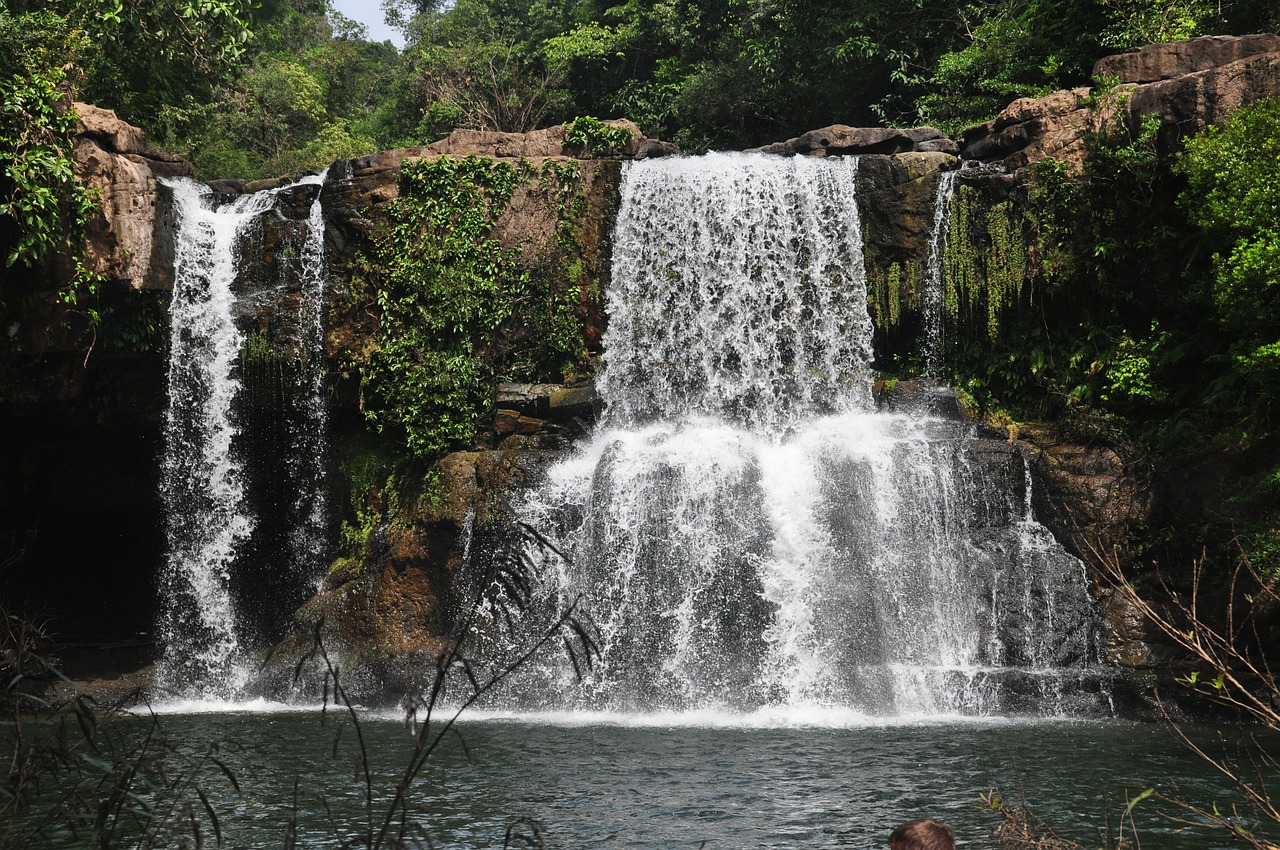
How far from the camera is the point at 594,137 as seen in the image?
19547 mm

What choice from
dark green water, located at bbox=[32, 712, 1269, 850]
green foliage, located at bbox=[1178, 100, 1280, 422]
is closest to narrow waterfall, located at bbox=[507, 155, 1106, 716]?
dark green water, located at bbox=[32, 712, 1269, 850]

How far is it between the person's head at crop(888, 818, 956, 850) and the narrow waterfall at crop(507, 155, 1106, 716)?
300 inches

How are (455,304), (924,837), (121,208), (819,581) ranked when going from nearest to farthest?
1. (924,837)
2. (819,581)
3. (121,208)
4. (455,304)

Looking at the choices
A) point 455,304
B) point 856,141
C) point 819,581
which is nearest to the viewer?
point 819,581

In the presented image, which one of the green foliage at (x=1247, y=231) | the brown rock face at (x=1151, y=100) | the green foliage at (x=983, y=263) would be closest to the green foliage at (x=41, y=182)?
the green foliage at (x=983, y=263)

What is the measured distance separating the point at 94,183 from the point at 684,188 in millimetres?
8608

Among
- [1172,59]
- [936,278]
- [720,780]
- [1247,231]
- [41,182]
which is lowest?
[720,780]

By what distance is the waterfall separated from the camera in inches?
694

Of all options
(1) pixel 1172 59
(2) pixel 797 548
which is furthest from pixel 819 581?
(1) pixel 1172 59

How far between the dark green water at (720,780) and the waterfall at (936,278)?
24.1 feet

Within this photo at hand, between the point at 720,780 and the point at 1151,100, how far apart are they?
11.1 m

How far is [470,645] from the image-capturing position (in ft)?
48.5

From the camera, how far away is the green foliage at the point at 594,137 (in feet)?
63.9

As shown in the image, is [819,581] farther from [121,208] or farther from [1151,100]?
[121,208]
